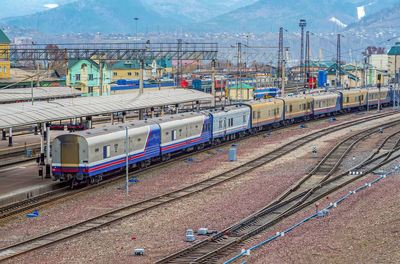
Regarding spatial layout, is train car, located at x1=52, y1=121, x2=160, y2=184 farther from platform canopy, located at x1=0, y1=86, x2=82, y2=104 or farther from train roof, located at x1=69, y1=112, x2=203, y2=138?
platform canopy, located at x1=0, y1=86, x2=82, y2=104

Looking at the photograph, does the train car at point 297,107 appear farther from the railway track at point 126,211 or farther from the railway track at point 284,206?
the railway track at point 126,211

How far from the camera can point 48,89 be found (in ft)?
238

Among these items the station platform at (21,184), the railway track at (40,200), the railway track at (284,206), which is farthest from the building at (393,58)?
the railway track at (40,200)

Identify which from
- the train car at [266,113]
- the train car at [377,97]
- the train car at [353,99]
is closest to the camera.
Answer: the train car at [266,113]

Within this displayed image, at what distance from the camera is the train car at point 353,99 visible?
3386 inches

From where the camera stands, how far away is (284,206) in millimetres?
30359

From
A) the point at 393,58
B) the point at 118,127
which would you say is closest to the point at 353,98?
the point at 118,127

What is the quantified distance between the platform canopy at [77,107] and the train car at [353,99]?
96.2 feet

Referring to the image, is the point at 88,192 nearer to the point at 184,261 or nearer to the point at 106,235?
the point at 106,235

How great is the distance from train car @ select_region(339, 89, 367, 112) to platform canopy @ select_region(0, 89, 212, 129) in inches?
1154

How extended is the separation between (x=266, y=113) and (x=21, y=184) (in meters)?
33.4

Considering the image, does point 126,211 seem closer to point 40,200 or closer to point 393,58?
point 40,200

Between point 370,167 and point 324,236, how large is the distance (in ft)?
61.3

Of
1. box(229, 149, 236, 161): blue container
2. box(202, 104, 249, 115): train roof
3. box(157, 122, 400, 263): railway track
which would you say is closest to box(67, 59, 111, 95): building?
box(202, 104, 249, 115): train roof
